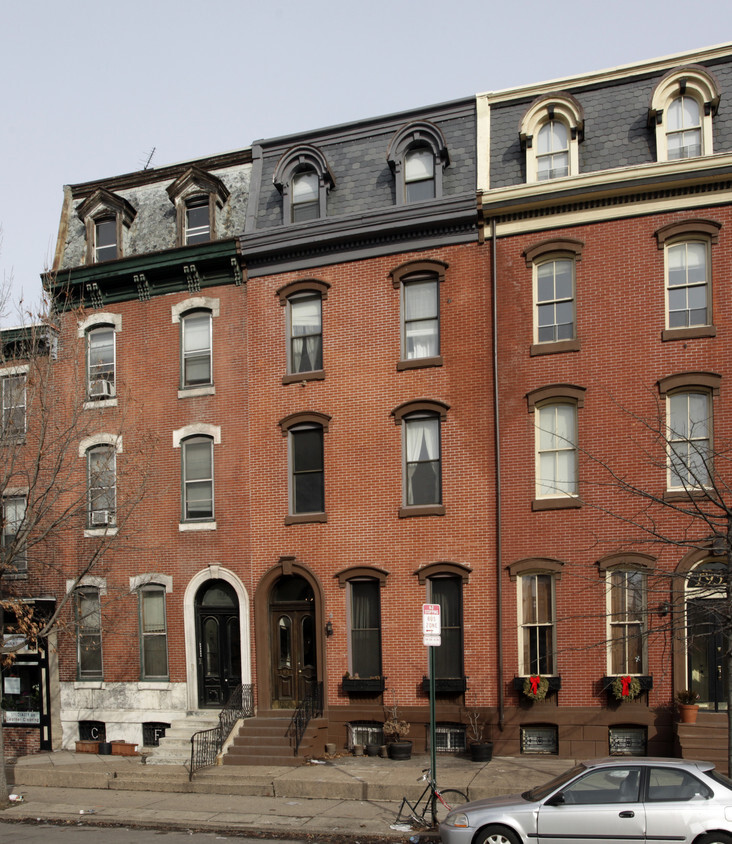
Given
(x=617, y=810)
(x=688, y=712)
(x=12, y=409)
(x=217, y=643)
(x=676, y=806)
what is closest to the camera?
(x=676, y=806)

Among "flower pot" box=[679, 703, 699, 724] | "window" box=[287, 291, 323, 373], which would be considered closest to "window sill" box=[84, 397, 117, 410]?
"window" box=[287, 291, 323, 373]

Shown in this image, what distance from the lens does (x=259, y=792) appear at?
1736 cm

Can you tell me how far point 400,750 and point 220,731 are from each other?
3.85 meters

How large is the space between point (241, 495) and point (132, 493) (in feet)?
9.00

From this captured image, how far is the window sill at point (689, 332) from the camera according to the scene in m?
18.3

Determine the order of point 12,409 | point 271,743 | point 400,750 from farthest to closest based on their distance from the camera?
point 271,743
point 12,409
point 400,750

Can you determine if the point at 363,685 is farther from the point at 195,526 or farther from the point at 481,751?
the point at 195,526

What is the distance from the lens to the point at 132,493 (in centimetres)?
2234

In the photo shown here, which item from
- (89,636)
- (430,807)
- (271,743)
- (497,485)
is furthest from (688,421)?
(89,636)

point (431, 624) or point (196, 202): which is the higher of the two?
point (196, 202)

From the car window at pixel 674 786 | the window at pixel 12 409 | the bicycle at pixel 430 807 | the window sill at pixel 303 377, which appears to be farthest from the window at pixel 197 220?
the car window at pixel 674 786

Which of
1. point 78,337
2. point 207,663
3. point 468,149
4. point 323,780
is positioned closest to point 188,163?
point 78,337

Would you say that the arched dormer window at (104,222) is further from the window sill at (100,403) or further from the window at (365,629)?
the window at (365,629)

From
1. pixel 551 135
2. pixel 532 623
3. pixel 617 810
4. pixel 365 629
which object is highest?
pixel 551 135
